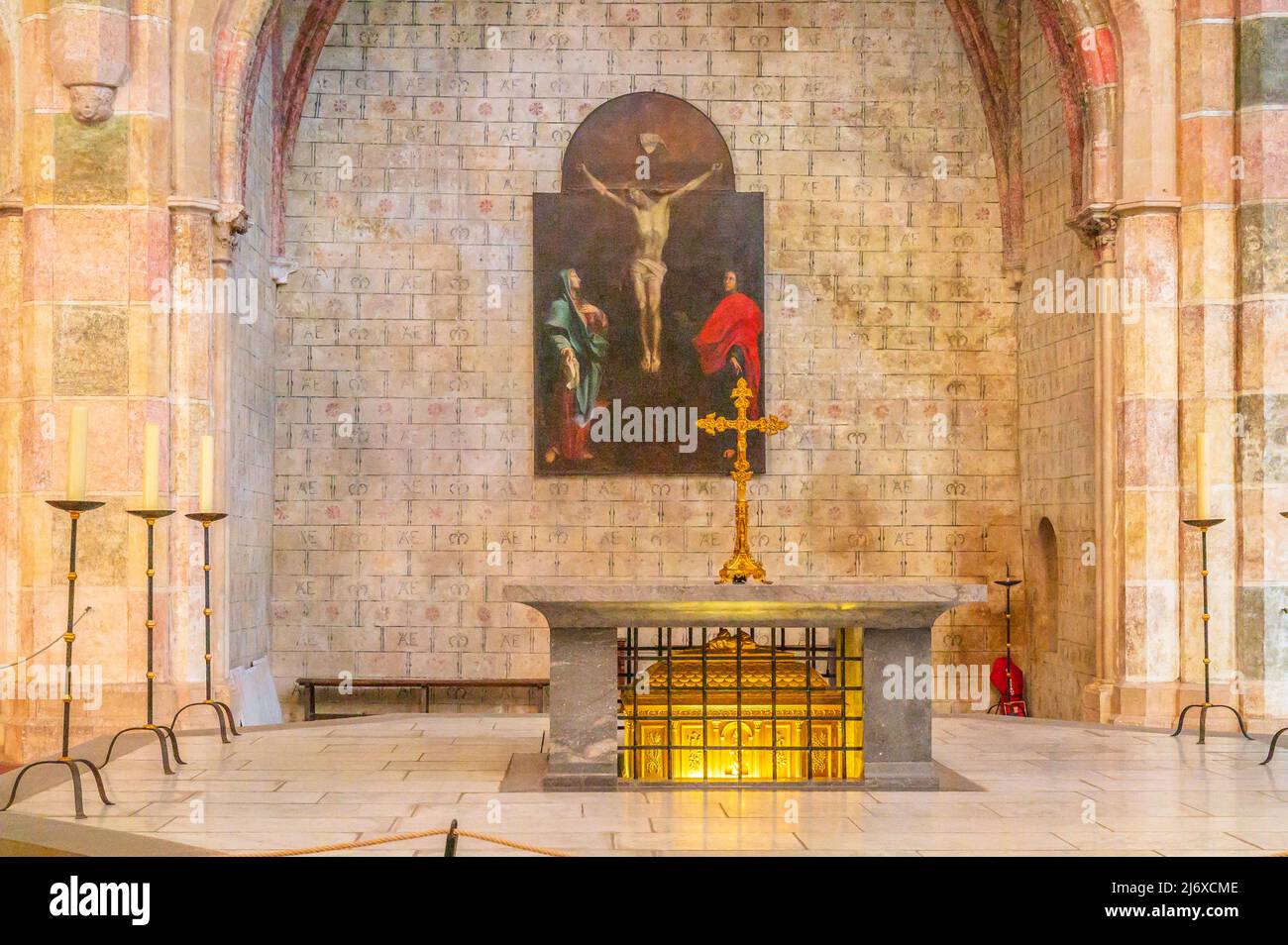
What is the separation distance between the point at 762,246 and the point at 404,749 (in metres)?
6.81

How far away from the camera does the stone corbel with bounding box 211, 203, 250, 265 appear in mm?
10594

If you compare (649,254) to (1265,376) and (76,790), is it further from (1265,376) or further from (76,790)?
(76,790)

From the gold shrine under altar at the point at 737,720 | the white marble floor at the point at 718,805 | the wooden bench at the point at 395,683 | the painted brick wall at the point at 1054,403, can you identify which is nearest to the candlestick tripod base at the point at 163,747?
the white marble floor at the point at 718,805

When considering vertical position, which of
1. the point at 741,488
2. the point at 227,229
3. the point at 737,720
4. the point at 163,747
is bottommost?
the point at 163,747

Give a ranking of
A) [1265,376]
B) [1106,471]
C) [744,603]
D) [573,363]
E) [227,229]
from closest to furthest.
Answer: [744,603] < [1265,376] < [227,229] < [1106,471] < [573,363]

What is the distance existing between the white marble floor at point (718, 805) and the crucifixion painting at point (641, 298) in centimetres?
513

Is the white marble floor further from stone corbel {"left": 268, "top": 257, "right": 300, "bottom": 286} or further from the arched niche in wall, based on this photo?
stone corbel {"left": 268, "top": 257, "right": 300, "bottom": 286}

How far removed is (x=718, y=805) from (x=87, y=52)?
682 cm

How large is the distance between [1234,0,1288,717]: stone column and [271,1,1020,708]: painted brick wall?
Result: 3441mm

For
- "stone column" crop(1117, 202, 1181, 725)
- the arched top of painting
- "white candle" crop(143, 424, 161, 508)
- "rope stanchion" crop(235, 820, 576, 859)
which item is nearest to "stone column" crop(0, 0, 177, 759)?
"white candle" crop(143, 424, 161, 508)

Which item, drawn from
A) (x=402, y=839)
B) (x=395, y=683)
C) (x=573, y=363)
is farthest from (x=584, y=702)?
(x=573, y=363)

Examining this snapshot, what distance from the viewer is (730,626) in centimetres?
704

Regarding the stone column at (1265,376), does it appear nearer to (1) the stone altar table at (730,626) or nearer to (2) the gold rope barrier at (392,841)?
(1) the stone altar table at (730,626)
